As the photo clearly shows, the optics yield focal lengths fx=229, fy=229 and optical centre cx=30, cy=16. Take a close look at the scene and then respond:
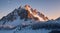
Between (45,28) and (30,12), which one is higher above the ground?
(30,12)

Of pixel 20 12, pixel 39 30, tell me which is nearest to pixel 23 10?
pixel 20 12

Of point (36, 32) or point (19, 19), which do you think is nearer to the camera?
point (36, 32)

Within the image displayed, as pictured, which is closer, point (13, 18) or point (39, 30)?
point (39, 30)

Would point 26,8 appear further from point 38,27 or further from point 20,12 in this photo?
point 38,27

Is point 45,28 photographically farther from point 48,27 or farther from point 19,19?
point 19,19

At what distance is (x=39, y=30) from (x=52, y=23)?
393 centimetres

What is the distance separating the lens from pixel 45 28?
3912 cm

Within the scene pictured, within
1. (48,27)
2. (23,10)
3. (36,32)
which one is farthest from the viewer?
(23,10)

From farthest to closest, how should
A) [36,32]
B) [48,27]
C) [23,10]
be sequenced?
[23,10] < [36,32] < [48,27]

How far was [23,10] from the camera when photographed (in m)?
77.5

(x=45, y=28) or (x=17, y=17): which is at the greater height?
(x=17, y=17)

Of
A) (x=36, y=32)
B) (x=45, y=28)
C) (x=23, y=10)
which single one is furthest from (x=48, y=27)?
(x=23, y=10)

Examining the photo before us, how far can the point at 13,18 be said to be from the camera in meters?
80.1

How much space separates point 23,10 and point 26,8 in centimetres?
219
